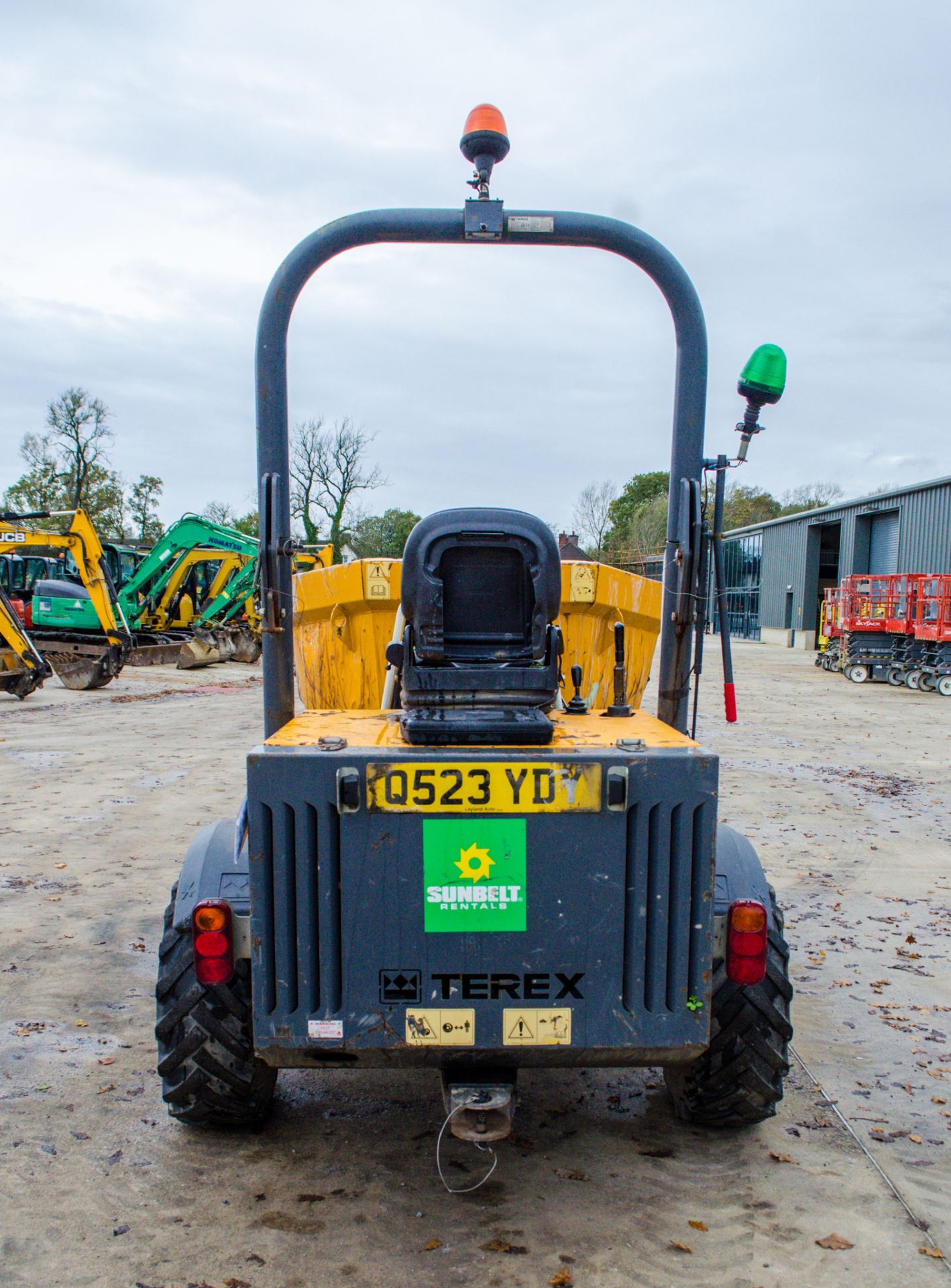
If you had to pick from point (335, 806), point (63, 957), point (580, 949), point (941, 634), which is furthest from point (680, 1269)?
point (941, 634)

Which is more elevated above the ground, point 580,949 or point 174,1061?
point 580,949

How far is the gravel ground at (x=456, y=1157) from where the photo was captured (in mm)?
2869

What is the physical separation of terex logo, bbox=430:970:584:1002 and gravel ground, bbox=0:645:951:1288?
0.74 meters

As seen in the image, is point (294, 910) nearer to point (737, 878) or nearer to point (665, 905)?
point (665, 905)

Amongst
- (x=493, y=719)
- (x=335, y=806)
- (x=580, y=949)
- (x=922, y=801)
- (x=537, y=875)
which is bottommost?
(x=922, y=801)

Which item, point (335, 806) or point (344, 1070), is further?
point (344, 1070)

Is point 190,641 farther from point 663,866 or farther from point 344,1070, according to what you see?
point 663,866

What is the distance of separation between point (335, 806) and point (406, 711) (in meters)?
0.61

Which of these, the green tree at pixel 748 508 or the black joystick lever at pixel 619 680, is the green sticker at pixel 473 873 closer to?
the black joystick lever at pixel 619 680

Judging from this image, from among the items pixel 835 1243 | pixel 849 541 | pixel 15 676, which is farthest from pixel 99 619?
pixel 849 541

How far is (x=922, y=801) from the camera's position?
31.8ft

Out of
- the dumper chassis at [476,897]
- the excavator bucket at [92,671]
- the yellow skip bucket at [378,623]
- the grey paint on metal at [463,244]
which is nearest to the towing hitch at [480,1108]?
the dumper chassis at [476,897]

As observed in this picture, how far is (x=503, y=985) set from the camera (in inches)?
113

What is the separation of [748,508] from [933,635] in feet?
189
